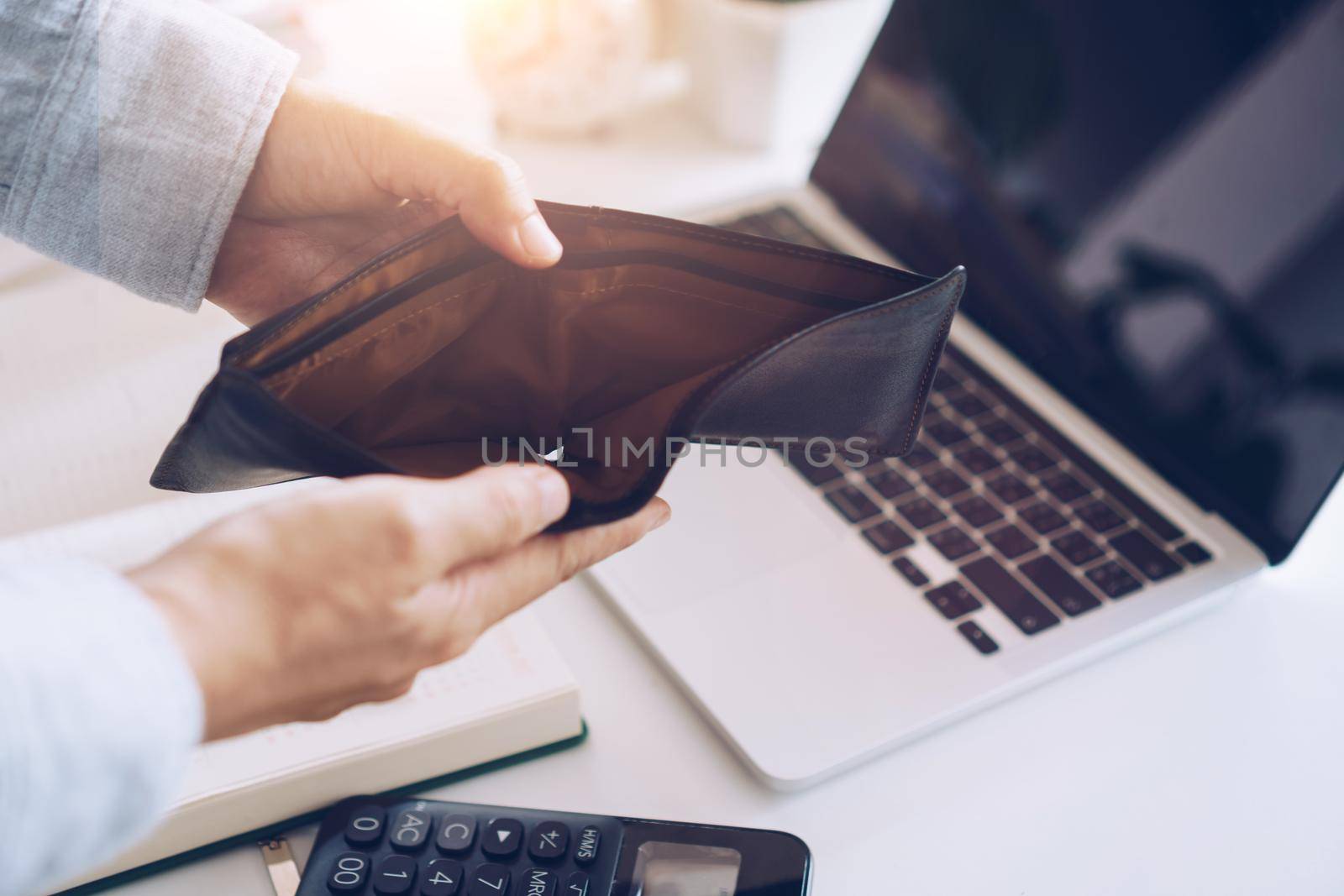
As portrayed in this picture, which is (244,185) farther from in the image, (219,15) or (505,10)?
(505,10)

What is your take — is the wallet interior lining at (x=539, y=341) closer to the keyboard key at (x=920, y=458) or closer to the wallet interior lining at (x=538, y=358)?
the wallet interior lining at (x=538, y=358)

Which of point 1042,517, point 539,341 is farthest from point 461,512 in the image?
point 1042,517

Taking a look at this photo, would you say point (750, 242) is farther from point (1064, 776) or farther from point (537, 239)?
point (1064, 776)

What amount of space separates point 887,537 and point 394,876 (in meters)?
0.29

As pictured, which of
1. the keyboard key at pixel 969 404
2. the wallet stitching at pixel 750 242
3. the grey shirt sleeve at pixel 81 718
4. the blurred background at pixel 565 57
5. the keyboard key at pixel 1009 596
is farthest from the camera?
the blurred background at pixel 565 57

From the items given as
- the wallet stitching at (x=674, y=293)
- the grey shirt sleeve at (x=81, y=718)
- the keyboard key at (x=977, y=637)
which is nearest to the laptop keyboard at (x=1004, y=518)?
the keyboard key at (x=977, y=637)

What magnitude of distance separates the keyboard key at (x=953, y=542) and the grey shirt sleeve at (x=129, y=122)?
0.39 meters

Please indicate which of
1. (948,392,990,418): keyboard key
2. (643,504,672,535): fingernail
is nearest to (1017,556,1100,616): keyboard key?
(948,392,990,418): keyboard key

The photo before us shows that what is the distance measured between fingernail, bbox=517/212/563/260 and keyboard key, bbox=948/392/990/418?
30 cm

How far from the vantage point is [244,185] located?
0.51m

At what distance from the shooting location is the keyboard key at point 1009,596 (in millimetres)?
495

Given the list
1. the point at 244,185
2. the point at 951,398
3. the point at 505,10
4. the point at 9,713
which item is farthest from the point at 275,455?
the point at 505,10

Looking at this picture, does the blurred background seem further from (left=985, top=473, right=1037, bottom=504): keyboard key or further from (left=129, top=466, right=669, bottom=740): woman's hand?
(left=129, top=466, right=669, bottom=740): woman's hand

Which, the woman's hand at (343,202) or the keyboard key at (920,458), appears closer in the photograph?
the woman's hand at (343,202)
